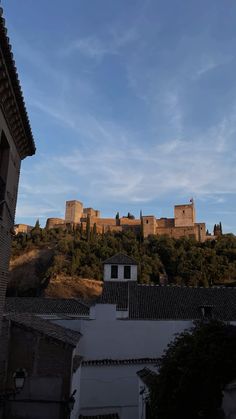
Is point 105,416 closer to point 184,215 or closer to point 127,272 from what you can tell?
point 127,272

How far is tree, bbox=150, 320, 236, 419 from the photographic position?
7.73 metres

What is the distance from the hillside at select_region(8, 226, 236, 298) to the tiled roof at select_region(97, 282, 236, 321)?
64.5 feet

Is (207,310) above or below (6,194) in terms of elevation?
below

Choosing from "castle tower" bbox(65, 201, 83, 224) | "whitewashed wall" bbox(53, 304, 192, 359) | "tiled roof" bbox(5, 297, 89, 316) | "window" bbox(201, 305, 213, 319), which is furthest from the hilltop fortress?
"whitewashed wall" bbox(53, 304, 192, 359)

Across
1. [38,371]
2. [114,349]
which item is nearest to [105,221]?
[114,349]

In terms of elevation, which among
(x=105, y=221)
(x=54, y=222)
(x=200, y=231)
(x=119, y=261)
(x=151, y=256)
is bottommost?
(x=119, y=261)

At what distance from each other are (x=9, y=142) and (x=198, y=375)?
19.8 feet

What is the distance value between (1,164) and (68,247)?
50.0 metres

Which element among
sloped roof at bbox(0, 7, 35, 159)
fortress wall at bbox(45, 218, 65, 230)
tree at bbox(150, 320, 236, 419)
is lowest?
tree at bbox(150, 320, 236, 419)

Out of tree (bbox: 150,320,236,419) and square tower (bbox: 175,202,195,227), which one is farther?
square tower (bbox: 175,202,195,227)

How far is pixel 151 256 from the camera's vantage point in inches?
2167

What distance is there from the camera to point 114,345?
22203 mm

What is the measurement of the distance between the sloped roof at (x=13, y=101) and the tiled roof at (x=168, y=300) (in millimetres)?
17615

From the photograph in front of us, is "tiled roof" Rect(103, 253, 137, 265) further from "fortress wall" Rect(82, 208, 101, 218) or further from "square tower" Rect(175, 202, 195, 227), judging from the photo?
"fortress wall" Rect(82, 208, 101, 218)
